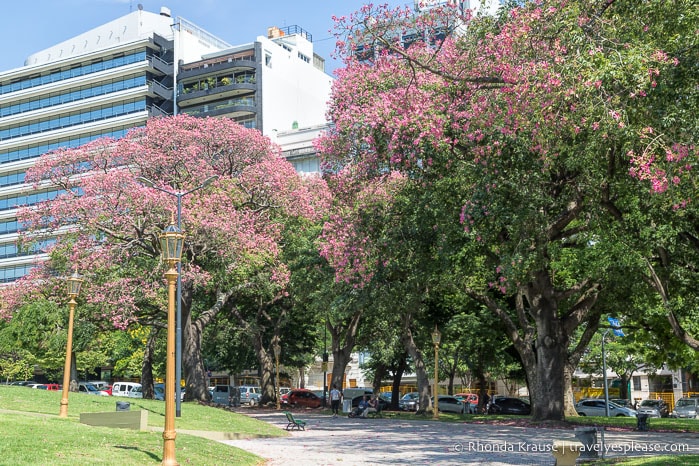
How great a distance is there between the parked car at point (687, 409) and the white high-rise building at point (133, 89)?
49.7 metres

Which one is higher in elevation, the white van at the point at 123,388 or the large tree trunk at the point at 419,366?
the large tree trunk at the point at 419,366

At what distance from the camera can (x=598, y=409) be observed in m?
47.0

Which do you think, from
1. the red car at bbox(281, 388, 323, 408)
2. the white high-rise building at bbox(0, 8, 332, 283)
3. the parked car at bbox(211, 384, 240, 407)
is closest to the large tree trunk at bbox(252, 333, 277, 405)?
the parked car at bbox(211, 384, 240, 407)

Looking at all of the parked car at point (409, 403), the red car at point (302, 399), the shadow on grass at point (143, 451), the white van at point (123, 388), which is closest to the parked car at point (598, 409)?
the parked car at point (409, 403)

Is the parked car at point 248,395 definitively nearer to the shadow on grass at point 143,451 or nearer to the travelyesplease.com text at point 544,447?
the travelyesplease.com text at point 544,447

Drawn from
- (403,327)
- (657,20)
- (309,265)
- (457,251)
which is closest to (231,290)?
(309,265)

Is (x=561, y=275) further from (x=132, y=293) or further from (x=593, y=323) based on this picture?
(x=132, y=293)

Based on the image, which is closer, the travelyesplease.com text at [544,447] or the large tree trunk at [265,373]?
the travelyesplease.com text at [544,447]

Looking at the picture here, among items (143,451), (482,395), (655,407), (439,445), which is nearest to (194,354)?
(482,395)

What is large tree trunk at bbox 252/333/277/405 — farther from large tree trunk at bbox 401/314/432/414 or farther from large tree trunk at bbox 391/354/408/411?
large tree trunk at bbox 401/314/432/414

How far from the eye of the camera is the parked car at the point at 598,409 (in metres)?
46.4

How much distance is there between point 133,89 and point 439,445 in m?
72.8

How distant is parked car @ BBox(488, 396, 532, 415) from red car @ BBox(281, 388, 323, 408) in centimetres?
1274

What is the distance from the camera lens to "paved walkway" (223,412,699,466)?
17188 mm
